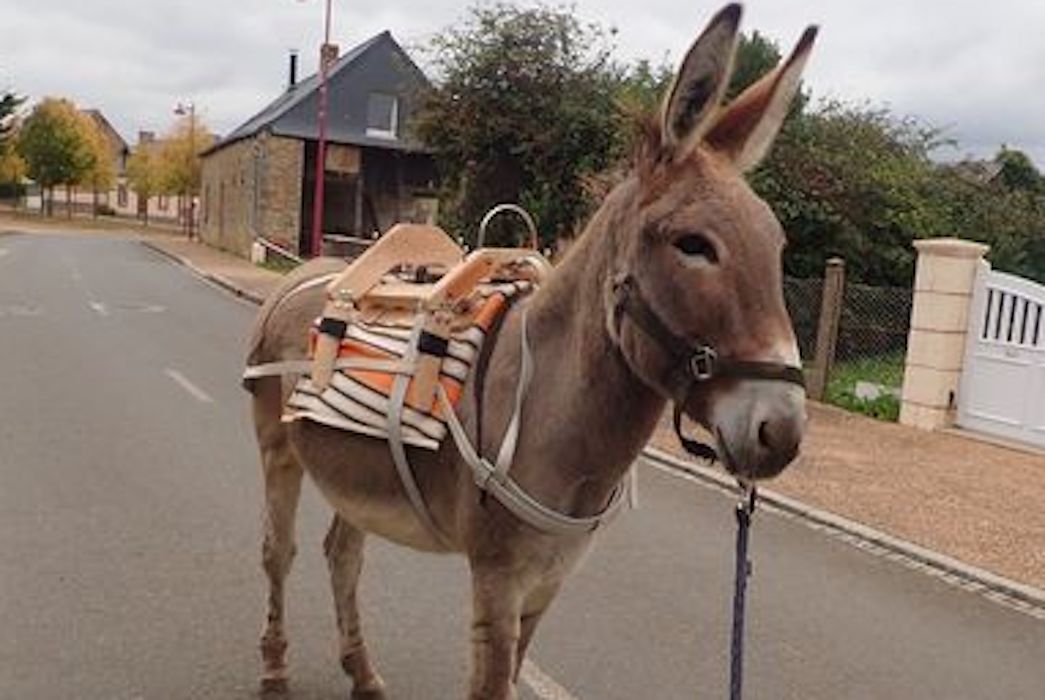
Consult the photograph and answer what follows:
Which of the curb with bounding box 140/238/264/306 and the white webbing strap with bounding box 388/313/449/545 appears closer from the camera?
the white webbing strap with bounding box 388/313/449/545

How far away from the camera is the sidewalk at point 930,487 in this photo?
7.78 m

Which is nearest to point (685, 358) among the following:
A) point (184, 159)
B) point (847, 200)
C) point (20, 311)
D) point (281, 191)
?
point (847, 200)

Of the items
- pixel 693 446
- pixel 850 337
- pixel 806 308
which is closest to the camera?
pixel 693 446

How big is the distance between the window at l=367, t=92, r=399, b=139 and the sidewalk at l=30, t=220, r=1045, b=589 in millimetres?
32333

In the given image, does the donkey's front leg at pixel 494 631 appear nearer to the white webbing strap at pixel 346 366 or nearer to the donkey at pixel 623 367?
the donkey at pixel 623 367

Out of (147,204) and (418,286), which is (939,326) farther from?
(147,204)

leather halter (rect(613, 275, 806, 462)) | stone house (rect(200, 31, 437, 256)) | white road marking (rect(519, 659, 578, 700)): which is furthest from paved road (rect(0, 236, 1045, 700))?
stone house (rect(200, 31, 437, 256))

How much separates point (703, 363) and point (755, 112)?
60cm

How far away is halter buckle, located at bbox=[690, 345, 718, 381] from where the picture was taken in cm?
234

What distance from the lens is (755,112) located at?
2.53 meters

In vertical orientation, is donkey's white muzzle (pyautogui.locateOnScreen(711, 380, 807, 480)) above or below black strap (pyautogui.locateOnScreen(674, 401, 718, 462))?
above

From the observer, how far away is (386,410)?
3.27 m

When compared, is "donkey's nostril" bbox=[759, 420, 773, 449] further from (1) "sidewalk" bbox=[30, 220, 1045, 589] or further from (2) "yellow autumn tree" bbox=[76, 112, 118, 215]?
(2) "yellow autumn tree" bbox=[76, 112, 118, 215]

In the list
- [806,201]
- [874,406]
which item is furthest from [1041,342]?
[806,201]
